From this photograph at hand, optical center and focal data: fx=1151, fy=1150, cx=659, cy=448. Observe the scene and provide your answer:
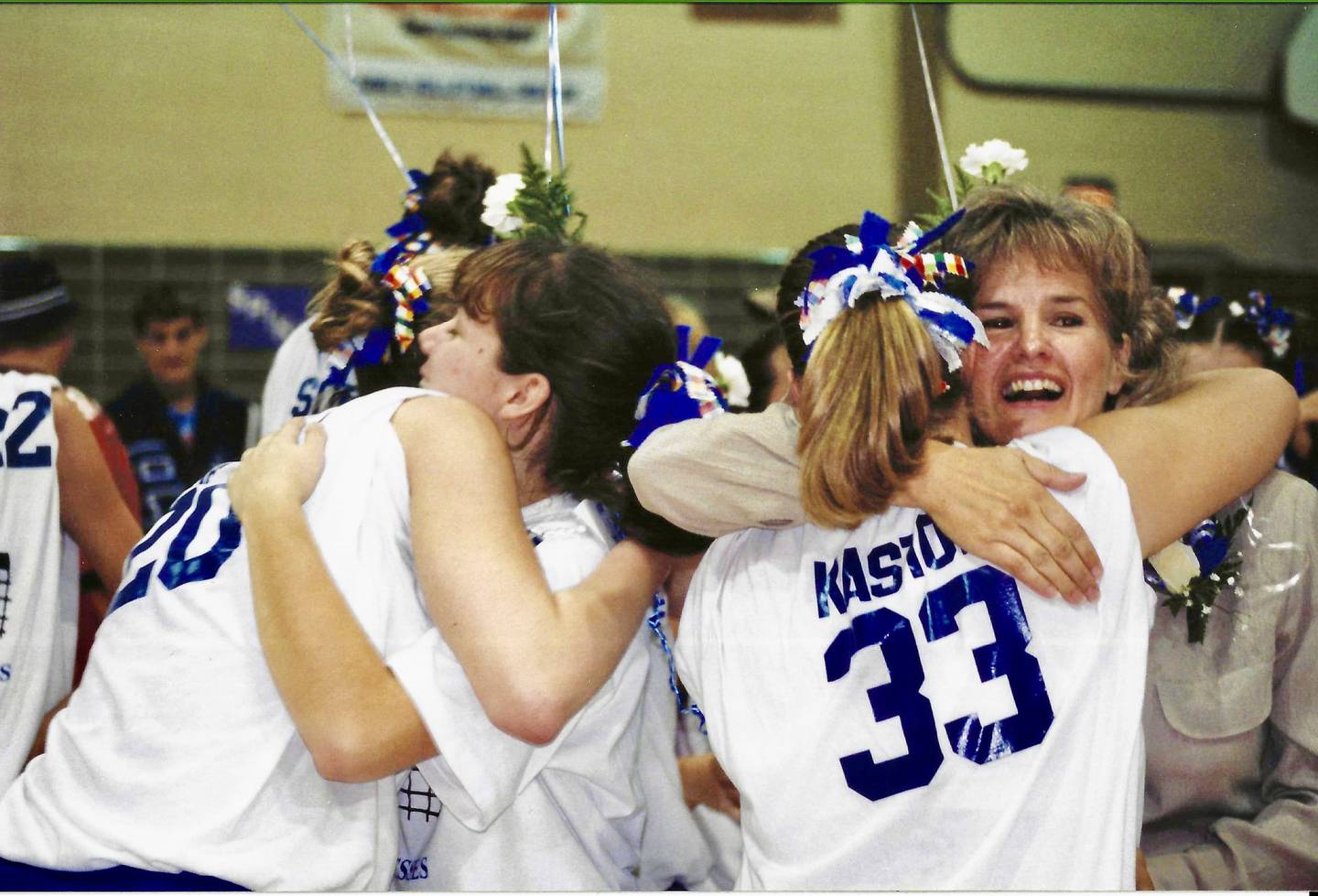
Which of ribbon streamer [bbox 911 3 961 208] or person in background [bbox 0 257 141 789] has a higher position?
ribbon streamer [bbox 911 3 961 208]

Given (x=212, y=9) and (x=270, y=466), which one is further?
(x=212, y=9)

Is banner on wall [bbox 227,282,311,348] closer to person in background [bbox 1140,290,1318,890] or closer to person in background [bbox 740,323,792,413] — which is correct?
person in background [bbox 740,323,792,413]

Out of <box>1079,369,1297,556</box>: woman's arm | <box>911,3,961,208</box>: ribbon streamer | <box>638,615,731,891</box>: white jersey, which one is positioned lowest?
<box>638,615,731,891</box>: white jersey

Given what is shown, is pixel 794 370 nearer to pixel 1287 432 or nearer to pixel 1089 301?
pixel 1089 301

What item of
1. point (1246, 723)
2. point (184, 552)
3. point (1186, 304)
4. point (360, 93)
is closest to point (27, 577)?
point (184, 552)

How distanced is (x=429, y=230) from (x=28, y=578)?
3.34ft

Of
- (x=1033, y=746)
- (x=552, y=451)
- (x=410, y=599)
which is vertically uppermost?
(x=552, y=451)

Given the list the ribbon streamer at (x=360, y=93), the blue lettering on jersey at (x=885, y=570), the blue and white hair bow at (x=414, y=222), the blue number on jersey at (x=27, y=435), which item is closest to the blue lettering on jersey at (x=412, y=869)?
the blue lettering on jersey at (x=885, y=570)

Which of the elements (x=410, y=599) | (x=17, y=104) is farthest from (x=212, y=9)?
(x=410, y=599)

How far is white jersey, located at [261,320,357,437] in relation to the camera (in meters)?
2.03

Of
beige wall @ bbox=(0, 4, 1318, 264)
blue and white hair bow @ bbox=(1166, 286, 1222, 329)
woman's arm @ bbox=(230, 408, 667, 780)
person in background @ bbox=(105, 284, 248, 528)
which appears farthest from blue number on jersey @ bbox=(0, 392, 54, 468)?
blue and white hair bow @ bbox=(1166, 286, 1222, 329)

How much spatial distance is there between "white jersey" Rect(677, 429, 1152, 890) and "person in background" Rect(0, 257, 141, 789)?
1.05 metres

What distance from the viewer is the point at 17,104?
1798mm

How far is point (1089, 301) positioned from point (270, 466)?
112 cm
